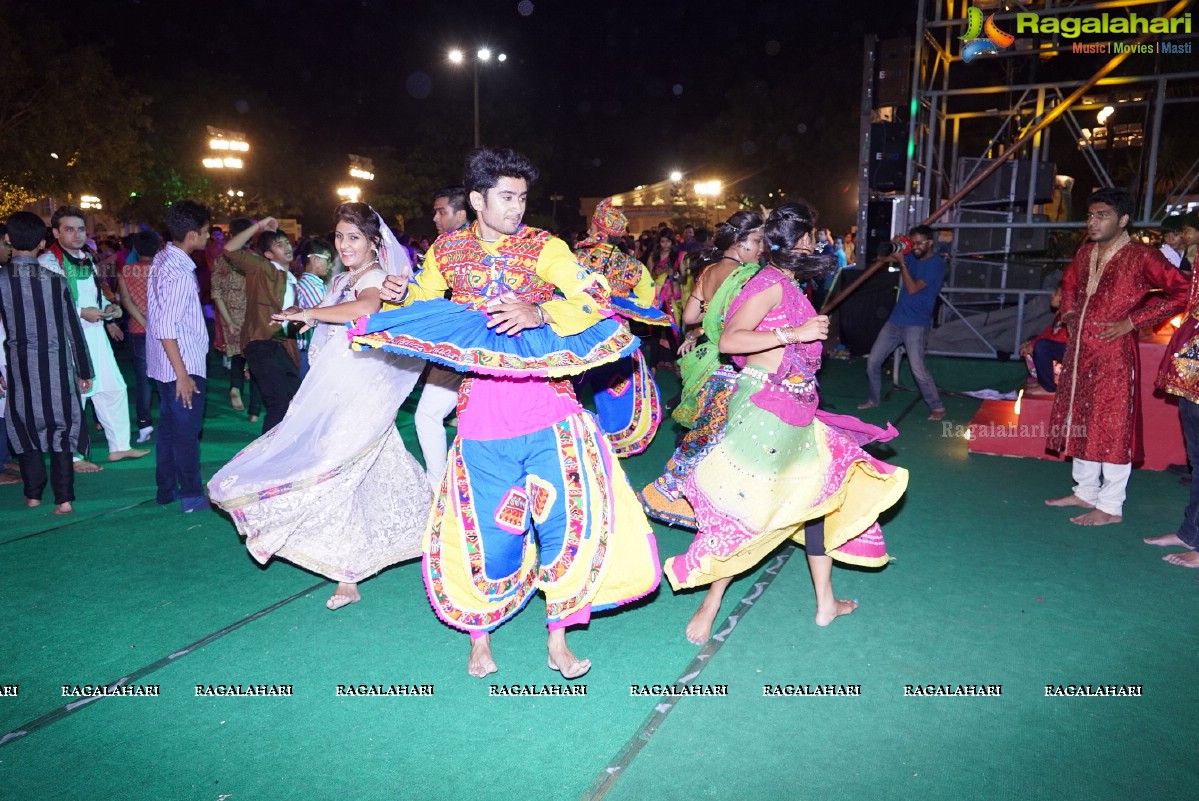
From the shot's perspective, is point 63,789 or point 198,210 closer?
point 63,789

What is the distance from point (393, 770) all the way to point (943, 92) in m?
9.97

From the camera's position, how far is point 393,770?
2709mm

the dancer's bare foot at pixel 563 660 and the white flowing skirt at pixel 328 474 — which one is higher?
the white flowing skirt at pixel 328 474

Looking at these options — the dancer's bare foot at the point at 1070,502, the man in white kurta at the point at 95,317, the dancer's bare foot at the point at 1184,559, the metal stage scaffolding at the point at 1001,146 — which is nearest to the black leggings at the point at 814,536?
the dancer's bare foot at the point at 1184,559

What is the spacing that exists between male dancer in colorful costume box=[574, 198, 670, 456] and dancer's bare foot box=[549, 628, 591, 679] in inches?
105

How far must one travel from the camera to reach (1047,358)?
7039 millimetres

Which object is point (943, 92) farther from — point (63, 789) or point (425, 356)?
point (63, 789)

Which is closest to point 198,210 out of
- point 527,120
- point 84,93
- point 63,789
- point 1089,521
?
point 63,789

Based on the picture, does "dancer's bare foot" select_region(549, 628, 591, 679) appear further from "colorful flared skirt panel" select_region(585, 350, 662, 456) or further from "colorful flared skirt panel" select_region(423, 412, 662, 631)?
"colorful flared skirt panel" select_region(585, 350, 662, 456)

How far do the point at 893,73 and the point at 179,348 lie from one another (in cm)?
861

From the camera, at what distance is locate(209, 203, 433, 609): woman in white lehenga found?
12.2 ft

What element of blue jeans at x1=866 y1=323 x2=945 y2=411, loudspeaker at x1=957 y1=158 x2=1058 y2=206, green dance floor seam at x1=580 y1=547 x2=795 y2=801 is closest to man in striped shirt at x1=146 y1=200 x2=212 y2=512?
green dance floor seam at x1=580 y1=547 x2=795 y2=801

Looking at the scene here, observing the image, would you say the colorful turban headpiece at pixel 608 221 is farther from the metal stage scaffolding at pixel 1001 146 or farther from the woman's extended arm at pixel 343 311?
the metal stage scaffolding at pixel 1001 146

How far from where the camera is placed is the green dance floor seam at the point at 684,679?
264cm
